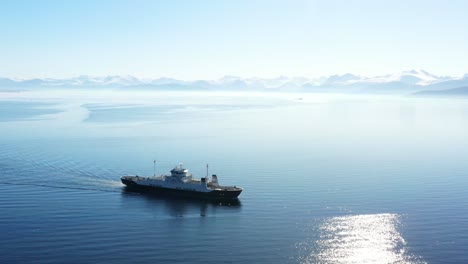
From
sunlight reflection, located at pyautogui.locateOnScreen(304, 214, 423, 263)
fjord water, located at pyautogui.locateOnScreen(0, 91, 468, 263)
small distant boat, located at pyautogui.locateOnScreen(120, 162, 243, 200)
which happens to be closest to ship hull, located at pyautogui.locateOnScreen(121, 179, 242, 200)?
small distant boat, located at pyautogui.locateOnScreen(120, 162, 243, 200)

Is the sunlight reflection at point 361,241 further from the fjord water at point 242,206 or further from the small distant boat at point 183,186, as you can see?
the small distant boat at point 183,186

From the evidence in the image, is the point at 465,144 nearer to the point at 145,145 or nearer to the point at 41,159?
the point at 145,145

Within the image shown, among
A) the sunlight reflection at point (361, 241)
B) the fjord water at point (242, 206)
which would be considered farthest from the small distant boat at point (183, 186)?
the sunlight reflection at point (361, 241)

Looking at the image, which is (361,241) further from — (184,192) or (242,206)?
(184,192)

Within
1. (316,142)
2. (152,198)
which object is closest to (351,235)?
(152,198)

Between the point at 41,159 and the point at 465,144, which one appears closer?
the point at 41,159

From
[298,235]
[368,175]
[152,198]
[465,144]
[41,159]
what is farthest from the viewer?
[465,144]

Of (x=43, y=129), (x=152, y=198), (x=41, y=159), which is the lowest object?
(x=152, y=198)
